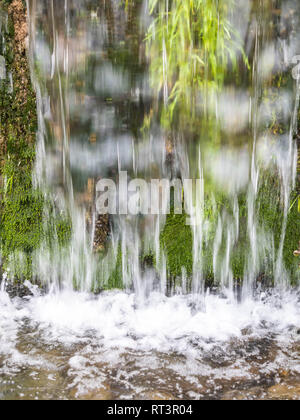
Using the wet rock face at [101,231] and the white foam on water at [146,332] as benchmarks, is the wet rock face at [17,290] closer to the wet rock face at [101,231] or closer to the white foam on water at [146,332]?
the white foam on water at [146,332]

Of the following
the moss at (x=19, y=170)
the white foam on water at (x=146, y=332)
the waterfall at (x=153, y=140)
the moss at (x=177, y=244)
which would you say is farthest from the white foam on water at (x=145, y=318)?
the moss at (x=19, y=170)

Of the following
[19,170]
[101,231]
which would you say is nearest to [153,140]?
[101,231]

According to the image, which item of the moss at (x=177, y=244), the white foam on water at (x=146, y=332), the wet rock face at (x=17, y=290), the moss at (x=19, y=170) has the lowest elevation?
the white foam on water at (x=146, y=332)

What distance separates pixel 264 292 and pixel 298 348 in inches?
27.5

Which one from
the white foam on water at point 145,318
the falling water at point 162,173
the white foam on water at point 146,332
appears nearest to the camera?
the white foam on water at point 146,332

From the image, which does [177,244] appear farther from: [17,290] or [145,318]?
[17,290]

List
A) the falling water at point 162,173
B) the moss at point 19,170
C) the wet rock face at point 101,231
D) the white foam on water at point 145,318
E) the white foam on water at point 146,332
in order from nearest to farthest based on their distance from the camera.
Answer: the white foam on water at point 146,332, the white foam on water at point 145,318, the falling water at point 162,173, the moss at point 19,170, the wet rock face at point 101,231

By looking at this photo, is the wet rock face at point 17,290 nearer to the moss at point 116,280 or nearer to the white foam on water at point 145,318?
the white foam on water at point 145,318

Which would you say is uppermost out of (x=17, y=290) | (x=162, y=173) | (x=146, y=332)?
(x=162, y=173)

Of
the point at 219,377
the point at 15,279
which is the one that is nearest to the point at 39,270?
the point at 15,279

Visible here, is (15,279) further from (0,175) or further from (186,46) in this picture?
(186,46)

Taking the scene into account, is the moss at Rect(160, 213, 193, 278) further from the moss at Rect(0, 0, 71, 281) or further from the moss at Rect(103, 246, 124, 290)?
the moss at Rect(0, 0, 71, 281)

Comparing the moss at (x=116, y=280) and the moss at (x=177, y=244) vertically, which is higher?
the moss at (x=177, y=244)

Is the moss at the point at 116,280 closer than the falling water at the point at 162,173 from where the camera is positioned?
No
